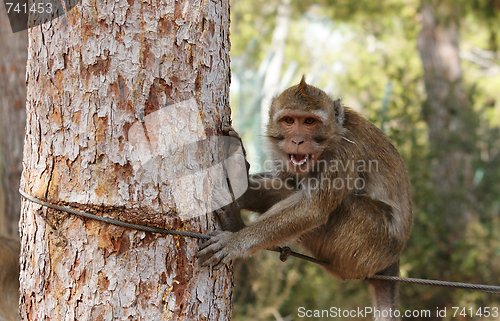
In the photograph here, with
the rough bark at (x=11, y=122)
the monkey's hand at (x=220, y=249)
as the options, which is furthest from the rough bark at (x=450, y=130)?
the monkey's hand at (x=220, y=249)

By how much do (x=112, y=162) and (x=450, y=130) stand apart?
9.44 metres

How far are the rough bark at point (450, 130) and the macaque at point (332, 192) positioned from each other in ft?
19.6

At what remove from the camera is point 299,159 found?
4203 millimetres

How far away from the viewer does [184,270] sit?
9.89 ft

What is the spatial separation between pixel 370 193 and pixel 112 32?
2.50 meters

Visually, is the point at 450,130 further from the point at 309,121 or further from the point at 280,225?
the point at 280,225

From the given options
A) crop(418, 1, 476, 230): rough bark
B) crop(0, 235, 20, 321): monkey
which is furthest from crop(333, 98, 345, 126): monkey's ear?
crop(418, 1, 476, 230): rough bark

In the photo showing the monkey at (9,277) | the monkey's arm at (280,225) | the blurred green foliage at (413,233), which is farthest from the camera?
the blurred green foliage at (413,233)

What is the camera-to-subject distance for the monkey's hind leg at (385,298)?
15.7ft

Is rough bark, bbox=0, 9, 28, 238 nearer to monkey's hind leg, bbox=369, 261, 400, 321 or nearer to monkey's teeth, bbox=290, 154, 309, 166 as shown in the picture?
monkey's teeth, bbox=290, 154, 309, 166

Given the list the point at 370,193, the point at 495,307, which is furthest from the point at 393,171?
the point at 495,307

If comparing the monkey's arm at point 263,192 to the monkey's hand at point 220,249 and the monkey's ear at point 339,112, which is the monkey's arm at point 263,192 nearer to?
the monkey's ear at point 339,112

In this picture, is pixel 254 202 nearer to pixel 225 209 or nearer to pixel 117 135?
pixel 225 209

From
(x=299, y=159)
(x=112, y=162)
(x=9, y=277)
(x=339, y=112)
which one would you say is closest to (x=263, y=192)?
(x=299, y=159)
